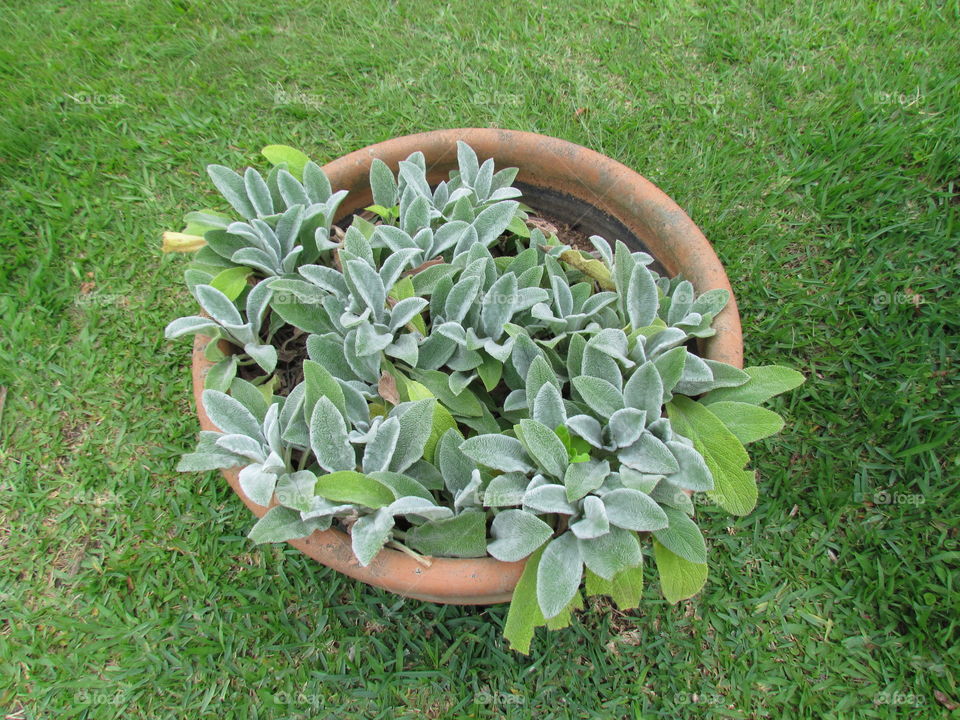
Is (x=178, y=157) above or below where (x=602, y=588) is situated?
below

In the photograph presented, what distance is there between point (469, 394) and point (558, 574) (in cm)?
43

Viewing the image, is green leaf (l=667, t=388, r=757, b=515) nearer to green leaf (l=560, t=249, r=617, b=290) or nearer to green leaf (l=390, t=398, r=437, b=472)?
green leaf (l=560, t=249, r=617, b=290)

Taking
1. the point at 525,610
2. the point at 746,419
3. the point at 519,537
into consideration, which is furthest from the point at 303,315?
the point at 746,419

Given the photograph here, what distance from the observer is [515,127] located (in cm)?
259

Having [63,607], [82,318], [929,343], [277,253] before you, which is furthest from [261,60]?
[929,343]

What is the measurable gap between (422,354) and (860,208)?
1.90 m

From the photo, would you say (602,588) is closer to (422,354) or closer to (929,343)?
(422,354)

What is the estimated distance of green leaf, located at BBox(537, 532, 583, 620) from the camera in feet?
3.88

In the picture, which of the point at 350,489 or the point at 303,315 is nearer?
the point at 350,489

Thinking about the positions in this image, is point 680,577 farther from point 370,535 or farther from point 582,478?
point 370,535

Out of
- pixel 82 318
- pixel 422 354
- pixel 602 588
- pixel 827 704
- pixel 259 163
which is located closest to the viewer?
pixel 602 588

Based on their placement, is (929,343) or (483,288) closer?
(483,288)

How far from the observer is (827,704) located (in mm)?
1730

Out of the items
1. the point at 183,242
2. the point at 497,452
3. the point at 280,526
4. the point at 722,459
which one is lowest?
the point at 280,526
